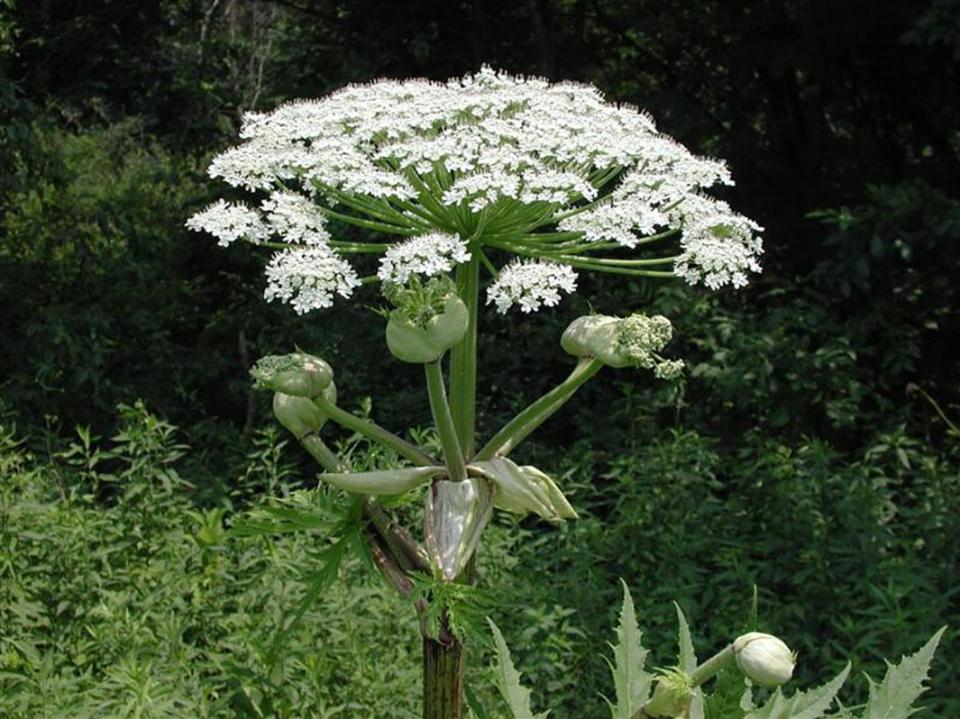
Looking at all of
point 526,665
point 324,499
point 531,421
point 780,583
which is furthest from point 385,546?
point 780,583

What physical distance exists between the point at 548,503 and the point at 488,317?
4502 mm

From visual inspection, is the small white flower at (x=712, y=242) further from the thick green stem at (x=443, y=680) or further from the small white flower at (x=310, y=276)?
the thick green stem at (x=443, y=680)

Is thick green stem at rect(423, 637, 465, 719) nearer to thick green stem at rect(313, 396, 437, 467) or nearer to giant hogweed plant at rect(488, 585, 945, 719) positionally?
giant hogweed plant at rect(488, 585, 945, 719)

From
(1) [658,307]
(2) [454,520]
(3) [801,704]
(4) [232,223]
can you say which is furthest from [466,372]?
(1) [658,307]

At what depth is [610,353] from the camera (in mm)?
1777

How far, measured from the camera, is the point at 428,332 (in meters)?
1.66

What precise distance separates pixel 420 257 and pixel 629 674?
64cm

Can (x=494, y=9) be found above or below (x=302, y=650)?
above

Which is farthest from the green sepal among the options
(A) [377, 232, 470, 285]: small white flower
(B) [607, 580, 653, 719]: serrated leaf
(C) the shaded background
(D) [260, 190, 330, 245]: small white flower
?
(C) the shaded background

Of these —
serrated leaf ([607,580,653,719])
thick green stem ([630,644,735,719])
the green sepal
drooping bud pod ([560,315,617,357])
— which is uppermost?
drooping bud pod ([560,315,617,357])

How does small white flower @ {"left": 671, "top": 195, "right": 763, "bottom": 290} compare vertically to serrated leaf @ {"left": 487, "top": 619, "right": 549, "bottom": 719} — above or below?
above

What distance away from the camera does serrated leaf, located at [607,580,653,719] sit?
1.61m

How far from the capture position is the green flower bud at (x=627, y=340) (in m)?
1.75

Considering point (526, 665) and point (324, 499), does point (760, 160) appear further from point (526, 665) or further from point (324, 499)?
point (324, 499)
